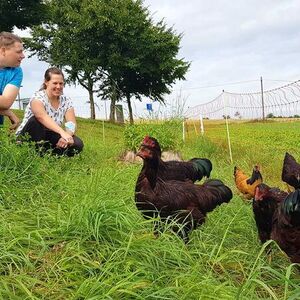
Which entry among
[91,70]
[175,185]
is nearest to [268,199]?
[175,185]

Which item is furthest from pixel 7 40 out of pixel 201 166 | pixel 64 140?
pixel 201 166

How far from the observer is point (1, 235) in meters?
2.24

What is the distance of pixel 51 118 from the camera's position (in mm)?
4387

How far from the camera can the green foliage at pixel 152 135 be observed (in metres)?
6.66

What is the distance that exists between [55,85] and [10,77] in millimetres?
579

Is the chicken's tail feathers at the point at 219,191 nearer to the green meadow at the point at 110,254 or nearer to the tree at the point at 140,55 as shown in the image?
the green meadow at the point at 110,254

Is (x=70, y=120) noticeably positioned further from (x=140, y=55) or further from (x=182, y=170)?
(x=140, y=55)

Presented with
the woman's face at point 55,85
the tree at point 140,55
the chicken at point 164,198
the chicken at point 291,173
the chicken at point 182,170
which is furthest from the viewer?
the tree at point 140,55

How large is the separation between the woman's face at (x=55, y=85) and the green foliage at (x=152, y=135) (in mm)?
2158

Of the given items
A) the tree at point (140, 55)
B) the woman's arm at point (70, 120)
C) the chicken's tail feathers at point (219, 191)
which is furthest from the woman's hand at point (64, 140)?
the tree at point (140, 55)

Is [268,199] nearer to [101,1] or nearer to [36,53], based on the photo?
[101,1]

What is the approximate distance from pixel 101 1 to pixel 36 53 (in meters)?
5.09

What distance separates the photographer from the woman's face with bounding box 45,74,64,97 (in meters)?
4.51

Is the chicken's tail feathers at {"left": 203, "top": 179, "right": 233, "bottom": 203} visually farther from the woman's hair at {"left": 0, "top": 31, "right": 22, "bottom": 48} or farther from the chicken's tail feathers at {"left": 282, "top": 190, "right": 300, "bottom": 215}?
the woman's hair at {"left": 0, "top": 31, "right": 22, "bottom": 48}
